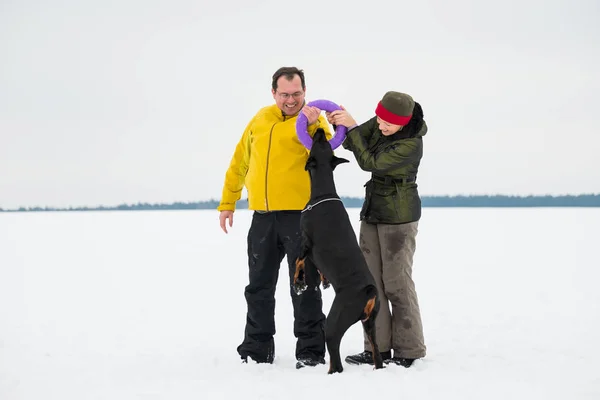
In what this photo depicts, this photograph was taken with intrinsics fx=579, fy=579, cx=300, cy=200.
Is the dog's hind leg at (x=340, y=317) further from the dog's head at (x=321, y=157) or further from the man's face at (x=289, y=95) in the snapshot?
the man's face at (x=289, y=95)

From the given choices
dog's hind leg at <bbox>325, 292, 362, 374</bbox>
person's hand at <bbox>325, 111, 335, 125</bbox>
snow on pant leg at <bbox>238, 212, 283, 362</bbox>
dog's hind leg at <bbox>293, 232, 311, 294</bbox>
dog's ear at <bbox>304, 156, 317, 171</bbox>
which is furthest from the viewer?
snow on pant leg at <bbox>238, 212, 283, 362</bbox>

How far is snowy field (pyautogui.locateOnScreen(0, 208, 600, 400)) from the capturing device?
412cm

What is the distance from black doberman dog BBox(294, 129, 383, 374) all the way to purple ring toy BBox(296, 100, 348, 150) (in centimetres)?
8

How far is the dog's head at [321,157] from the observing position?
4.42 m

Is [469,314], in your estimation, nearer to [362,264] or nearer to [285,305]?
[285,305]

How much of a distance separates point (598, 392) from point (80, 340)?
4.83m

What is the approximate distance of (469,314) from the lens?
7109 millimetres

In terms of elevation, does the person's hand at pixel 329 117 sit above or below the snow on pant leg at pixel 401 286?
above

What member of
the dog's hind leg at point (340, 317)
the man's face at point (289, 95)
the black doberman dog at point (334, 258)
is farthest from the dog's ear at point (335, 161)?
the dog's hind leg at point (340, 317)

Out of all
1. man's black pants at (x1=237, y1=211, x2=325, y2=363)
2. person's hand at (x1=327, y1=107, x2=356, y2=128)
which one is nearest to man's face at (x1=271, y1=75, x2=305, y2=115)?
person's hand at (x1=327, y1=107, x2=356, y2=128)

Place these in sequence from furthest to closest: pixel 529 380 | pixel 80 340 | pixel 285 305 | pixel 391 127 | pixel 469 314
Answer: pixel 285 305 < pixel 469 314 < pixel 80 340 < pixel 391 127 < pixel 529 380

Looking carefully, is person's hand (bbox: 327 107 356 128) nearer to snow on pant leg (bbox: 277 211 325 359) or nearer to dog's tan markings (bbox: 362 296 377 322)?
snow on pant leg (bbox: 277 211 325 359)

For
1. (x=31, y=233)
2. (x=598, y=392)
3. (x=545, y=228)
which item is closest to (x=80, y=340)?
(x=598, y=392)

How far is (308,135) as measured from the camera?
15.0 ft
